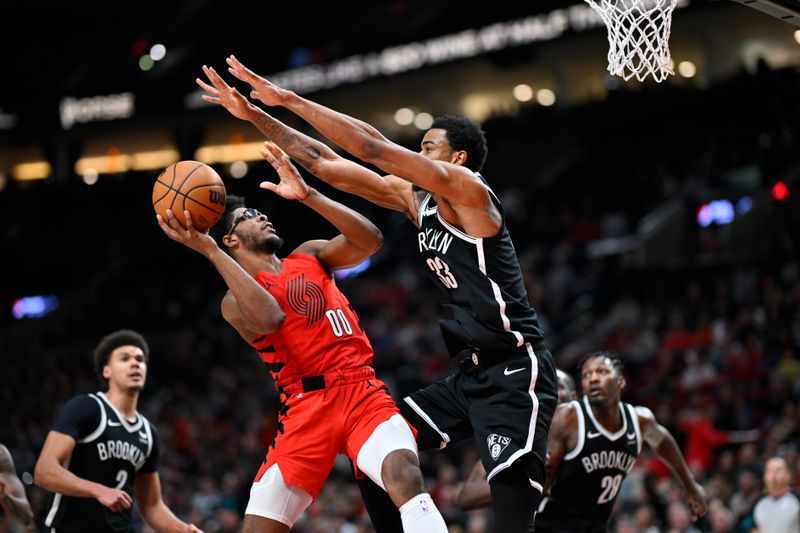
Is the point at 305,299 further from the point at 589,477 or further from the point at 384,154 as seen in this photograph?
the point at 589,477

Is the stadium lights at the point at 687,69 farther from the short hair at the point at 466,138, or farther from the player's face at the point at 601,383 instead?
the short hair at the point at 466,138

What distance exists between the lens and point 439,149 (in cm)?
539

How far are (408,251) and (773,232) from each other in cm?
778

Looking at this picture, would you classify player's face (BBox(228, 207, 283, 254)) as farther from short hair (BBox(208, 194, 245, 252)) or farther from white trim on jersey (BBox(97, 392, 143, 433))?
white trim on jersey (BBox(97, 392, 143, 433))

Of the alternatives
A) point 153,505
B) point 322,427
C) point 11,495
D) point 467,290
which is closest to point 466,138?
point 467,290

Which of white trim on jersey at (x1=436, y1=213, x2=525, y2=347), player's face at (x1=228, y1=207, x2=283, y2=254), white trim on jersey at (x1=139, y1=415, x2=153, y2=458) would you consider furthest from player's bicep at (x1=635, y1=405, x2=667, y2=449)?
white trim on jersey at (x1=139, y1=415, x2=153, y2=458)

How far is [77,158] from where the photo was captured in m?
31.2

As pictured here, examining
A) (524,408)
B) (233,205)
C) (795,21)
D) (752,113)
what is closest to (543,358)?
(524,408)

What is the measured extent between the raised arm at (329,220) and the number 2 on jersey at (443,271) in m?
0.47

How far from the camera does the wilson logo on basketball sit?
5.20 metres

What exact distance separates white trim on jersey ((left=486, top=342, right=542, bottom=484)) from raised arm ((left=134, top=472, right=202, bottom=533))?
2.35 meters

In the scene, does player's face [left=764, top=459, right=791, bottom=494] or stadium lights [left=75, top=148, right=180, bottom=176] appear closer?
player's face [left=764, top=459, right=791, bottom=494]

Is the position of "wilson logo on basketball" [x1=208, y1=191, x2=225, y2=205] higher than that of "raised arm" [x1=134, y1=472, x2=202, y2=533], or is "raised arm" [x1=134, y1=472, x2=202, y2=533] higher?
"wilson logo on basketball" [x1=208, y1=191, x2=225, y2=205]

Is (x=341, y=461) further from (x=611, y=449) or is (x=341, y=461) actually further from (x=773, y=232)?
(x=611, y=449)
